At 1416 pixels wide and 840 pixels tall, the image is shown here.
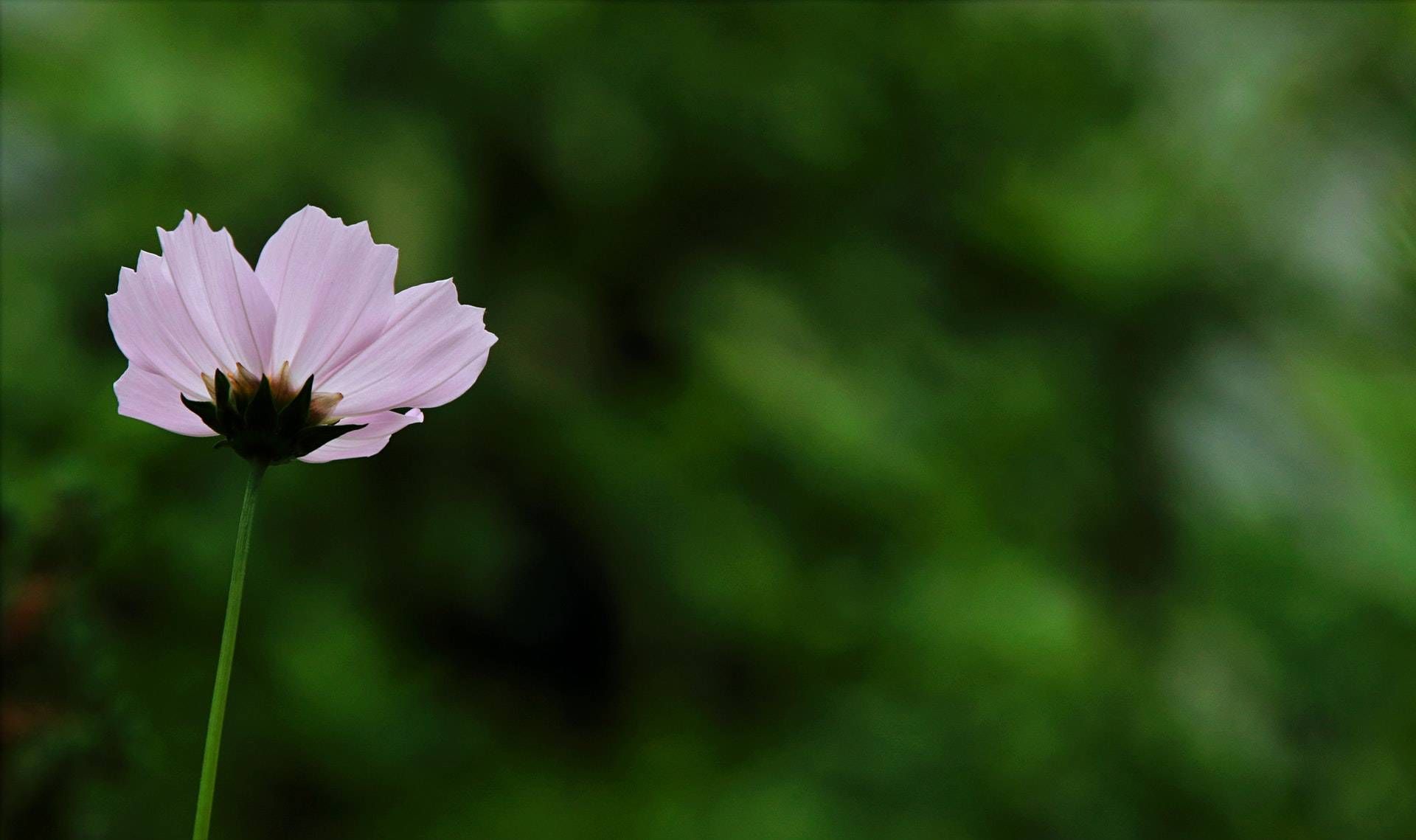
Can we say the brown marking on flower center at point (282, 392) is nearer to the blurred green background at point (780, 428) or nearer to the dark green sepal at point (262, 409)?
the dark green sepal at point (262, 409)

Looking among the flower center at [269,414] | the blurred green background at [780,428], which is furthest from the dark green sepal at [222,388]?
the blurred green background at [780,428]

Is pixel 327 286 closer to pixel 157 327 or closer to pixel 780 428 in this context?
pixel 157 327

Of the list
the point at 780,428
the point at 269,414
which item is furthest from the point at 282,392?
the point at 780,428

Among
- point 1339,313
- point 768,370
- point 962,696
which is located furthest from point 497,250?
point 1339,313

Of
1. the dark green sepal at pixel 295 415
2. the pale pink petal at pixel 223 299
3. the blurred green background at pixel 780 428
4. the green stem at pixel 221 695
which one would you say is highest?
the blurred green background at pixel 780 428

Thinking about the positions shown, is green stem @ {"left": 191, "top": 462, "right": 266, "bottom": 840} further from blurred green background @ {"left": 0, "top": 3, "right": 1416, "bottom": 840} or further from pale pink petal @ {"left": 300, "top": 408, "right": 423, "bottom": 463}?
blurred green background @ {"left": 0, "top": 3, "right": 1416, "bottom": 840}

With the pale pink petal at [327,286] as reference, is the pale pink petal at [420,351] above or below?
below

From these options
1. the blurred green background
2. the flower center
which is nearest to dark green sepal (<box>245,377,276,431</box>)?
the flower center

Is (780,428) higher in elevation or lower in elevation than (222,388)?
higher
